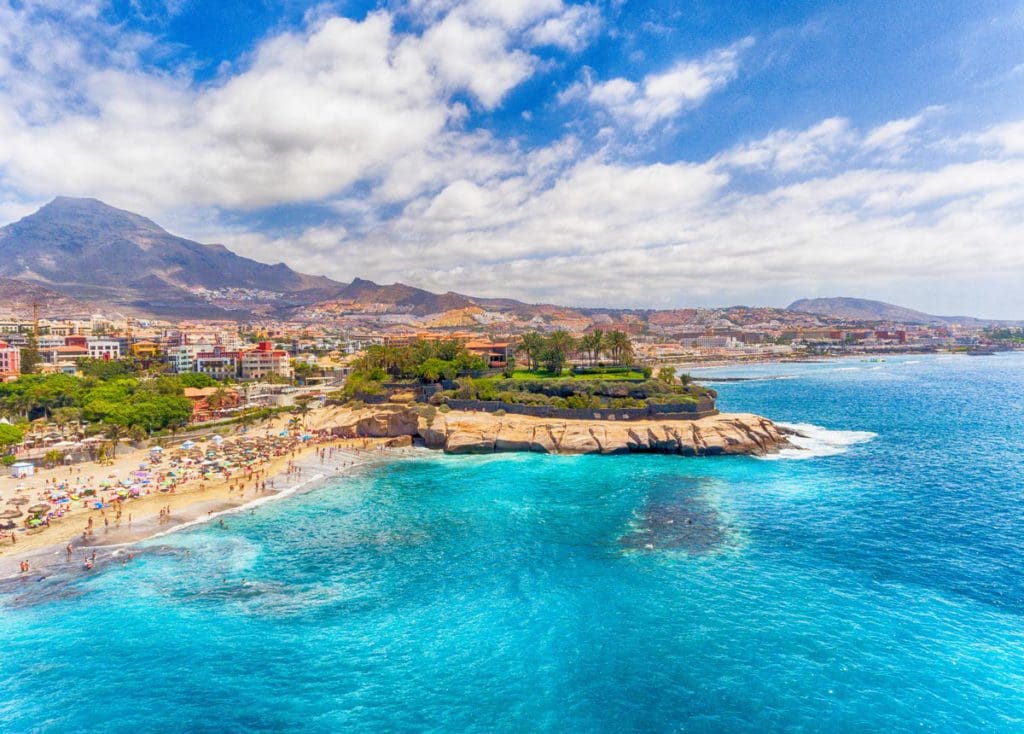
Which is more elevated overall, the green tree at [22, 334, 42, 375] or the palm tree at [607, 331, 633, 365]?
the palm tree at [607, 331, 633, 365]

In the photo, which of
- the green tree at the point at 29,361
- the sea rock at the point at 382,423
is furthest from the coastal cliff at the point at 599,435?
the green tree at the point at 29,361

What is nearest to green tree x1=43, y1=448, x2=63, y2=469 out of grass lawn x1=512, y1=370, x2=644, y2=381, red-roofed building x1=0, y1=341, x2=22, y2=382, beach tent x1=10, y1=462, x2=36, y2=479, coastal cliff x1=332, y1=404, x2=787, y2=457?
beach tent x1=10, y1=462, x2=36, y2=479

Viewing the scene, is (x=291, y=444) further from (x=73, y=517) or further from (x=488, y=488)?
(x=488, y=488)

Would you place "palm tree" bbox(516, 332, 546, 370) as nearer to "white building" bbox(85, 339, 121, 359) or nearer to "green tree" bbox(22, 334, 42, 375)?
"green tree" bbox(22, 334, 42, 375)

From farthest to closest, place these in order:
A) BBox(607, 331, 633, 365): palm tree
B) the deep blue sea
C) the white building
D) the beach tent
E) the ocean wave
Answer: the white building, BBox(607, 331, 633, 365): palm tree, the ocean wave, the beach tent, the deep blue sea

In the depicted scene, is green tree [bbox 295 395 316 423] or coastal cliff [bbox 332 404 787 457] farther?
green tree [bbox 295 395 316 423]

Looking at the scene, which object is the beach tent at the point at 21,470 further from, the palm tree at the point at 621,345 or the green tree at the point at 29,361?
the palm tree at the point at 621,345

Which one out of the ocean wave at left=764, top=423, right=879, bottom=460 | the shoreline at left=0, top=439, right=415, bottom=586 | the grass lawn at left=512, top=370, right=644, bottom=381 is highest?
the grass lawn at left=512, top=370, right=644, bottom=381

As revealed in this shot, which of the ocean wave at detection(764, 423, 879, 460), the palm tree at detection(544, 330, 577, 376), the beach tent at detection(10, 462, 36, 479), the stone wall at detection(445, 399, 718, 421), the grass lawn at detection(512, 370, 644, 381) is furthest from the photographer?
the palm tree at detection(544, 330, 577, 376)
